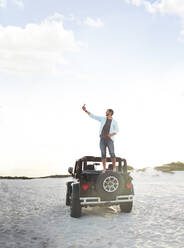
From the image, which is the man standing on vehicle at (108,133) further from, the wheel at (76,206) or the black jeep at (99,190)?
the wheel at (76,206)

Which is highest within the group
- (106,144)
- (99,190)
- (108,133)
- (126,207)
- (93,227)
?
(108,133)

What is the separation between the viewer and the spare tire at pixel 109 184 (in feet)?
25.7

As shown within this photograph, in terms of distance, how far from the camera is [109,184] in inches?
312

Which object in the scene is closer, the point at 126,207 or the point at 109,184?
the point at 109,184

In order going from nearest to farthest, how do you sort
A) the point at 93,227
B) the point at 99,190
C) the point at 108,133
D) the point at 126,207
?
1. the point at 93,227
2. the point at 99,190
3. the point at 126,207
4. the point at 108,133

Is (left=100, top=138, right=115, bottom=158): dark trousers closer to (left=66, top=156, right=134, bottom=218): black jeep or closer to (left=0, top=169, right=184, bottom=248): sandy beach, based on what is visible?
(left=66, top=156, right=134, bottom=218): black jeep

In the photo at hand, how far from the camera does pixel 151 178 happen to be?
2597cm

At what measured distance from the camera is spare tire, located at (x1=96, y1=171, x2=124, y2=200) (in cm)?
782

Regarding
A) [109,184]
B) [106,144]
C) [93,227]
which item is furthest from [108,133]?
[93,227]

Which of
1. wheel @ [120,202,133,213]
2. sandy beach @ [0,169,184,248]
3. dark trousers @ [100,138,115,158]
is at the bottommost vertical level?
sandy beach @ [0,169,184,248]

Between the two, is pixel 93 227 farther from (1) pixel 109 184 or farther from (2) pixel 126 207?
(2) pixel 126 207

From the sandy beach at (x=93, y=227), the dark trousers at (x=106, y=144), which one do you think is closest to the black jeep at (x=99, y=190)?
the sandy beach at (x=93, y=227)

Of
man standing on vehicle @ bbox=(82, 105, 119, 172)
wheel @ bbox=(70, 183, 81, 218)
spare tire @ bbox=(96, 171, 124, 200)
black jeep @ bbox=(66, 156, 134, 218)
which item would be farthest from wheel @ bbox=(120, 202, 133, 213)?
wheel @ bbox=(70, 183, 81, 218)

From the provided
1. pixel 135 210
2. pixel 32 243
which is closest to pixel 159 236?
pixel 32 243
